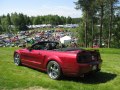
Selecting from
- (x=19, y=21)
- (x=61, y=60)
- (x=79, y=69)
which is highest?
(x=19, y=21)

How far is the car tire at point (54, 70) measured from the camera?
8778 mm

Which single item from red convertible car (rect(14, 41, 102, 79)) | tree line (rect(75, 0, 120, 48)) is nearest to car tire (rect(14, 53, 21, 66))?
red convertible car (rect(14, 41, 102, 79))

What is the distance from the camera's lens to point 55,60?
894cm

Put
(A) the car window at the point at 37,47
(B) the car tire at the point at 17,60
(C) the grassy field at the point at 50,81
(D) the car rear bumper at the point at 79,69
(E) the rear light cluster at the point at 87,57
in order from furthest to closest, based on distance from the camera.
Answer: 1. (B) the car tire at the point at 17,60
2. (A) the car window at the point at 37,47
3. (E) the rear light cluster at the point at 87,57
4. (D) the car rear bumper at the point at 79,69
5. (C) the grassy field at the point at 50,81

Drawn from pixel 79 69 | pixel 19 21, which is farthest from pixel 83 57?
pixel 19 21

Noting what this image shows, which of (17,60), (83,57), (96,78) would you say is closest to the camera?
(83,57)

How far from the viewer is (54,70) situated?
9031 millimetres

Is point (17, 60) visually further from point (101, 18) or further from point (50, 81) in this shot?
point (101, 18)

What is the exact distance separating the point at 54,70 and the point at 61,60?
22.7 inches

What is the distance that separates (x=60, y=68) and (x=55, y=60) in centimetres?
39

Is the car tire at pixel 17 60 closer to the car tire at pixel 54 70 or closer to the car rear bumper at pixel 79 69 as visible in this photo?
the car tire at pixel 54 70

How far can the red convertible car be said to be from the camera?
830 cm

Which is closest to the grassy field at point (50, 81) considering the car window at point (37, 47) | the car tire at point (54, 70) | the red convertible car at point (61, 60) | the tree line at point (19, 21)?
the car tire at point (54, 70)

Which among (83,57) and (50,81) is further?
(50,81)
